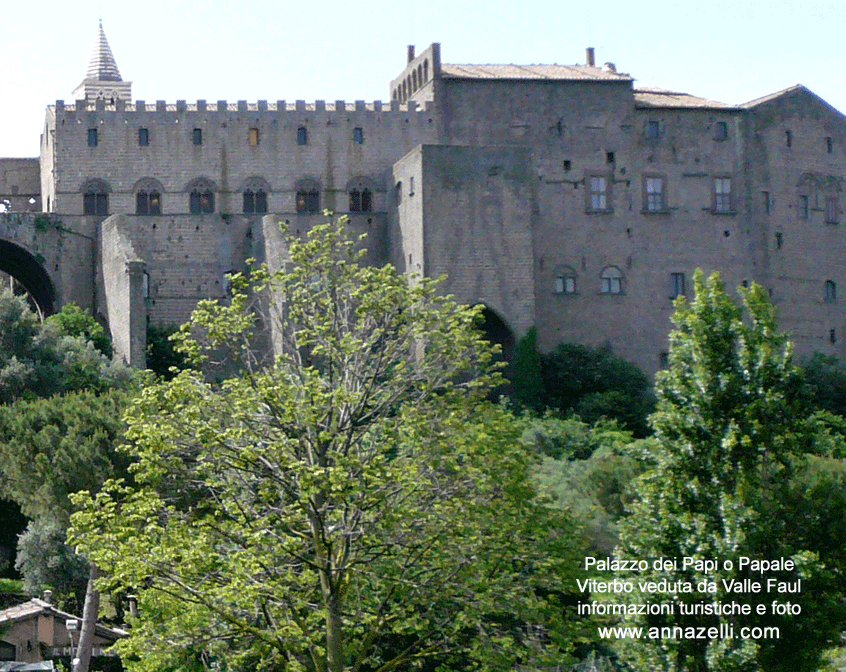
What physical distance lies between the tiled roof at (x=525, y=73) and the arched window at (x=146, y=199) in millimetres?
9258

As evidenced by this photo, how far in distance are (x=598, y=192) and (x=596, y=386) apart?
6483 mm

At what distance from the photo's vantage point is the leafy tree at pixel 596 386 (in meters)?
52.2

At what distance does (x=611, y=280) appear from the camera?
2215 inches

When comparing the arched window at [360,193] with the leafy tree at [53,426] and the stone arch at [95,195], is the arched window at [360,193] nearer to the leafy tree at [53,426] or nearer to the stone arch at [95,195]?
the stone arch at [95,195]

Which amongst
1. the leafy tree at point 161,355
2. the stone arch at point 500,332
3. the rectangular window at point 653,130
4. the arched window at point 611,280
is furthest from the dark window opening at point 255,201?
the rectangular window at point 653,130

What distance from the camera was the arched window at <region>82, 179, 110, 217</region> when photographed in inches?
2216

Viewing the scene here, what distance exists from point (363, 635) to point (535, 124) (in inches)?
1236

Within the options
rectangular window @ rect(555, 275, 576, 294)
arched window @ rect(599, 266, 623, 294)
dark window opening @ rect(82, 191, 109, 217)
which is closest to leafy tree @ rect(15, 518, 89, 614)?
dark window opening @ rect(82, 191, 109, 217)

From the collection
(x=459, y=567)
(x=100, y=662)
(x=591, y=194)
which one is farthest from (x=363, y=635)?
(x=591, y=194)

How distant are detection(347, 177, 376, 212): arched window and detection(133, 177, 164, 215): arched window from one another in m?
5.70

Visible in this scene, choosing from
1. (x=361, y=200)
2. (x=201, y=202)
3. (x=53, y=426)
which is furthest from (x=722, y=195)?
(x=53, y=426)

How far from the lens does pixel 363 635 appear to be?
2703cm

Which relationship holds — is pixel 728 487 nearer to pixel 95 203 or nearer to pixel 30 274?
pixel 95 203

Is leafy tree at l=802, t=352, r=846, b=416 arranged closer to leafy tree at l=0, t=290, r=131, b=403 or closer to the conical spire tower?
leafy tree at l=0, t=290, r=131, b=403
